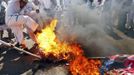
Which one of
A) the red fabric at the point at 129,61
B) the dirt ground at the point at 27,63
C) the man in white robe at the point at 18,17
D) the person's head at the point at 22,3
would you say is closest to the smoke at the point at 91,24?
the dirt ground at the point at 27,63

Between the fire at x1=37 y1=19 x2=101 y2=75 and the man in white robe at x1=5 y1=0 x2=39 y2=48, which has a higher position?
the man in white robe at x1=5 y1=0 x2=39 y2=48

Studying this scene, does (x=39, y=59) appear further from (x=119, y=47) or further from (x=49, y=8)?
(x=49, y=8)

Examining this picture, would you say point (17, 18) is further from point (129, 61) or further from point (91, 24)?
point (129, 61)

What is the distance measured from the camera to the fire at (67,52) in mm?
8406

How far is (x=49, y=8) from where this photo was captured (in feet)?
50.1

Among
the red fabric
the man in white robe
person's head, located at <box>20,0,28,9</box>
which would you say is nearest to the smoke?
the man in white robe

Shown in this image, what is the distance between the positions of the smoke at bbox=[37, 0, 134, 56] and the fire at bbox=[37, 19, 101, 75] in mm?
356

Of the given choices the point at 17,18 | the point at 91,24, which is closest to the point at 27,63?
the point at 17,18

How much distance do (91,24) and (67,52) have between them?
2.52 metres

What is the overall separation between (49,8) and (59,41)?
5.01m

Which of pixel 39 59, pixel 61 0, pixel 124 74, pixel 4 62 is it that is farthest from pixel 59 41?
pixel 61 0

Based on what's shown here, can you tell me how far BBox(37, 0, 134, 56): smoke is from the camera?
10672mm

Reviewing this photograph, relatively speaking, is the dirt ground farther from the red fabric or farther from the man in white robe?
the red fabric

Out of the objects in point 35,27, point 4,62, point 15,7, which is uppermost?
point 15,7
